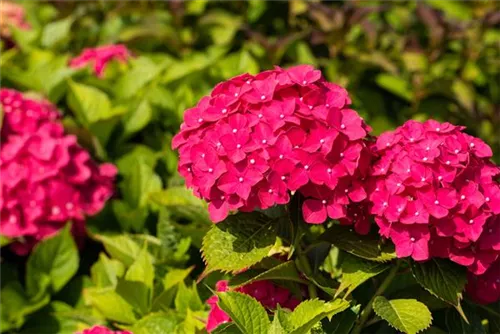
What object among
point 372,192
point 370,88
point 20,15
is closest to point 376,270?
point 372,192

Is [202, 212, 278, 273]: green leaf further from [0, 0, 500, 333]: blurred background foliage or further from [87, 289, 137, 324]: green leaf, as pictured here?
[0, 0, 500, 333]: blurred background foliage

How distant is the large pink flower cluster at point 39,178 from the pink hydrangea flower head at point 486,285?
4.48ft

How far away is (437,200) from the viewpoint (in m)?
1.78

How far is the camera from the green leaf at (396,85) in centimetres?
414

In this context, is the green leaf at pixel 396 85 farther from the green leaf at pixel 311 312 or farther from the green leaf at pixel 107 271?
the green leaf at pixel 311 312

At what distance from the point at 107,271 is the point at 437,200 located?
46.7 inches

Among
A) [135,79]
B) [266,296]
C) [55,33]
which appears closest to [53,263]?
[266,296]

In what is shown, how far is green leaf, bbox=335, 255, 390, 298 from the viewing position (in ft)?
6.13

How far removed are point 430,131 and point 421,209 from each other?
0.20m

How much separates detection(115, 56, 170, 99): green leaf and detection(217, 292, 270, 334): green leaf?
181cm

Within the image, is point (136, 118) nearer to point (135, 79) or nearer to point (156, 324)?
point (135, 79)

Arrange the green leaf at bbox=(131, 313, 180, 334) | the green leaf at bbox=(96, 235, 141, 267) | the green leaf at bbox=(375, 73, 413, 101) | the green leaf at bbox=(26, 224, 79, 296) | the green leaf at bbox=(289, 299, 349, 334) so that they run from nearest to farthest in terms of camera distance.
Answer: the green leaf at bbox=(289, 299, 349, 334) → the green leaf at bbox=(131, 313, 180, 334) → the green leaf at bbox=(96, 235, 141, 267) → the green leaf at bbox=(26, 224, 79, 296) → the green leaf at bbox=(375, 73, 413, 101)

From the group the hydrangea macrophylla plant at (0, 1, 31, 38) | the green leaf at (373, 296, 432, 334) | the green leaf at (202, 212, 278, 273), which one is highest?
the green leaf at (202, 212, 278, 273)

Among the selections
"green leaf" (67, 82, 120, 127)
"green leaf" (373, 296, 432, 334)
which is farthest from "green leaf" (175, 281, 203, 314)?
"green leaf" (67, 82, 120, 127)
